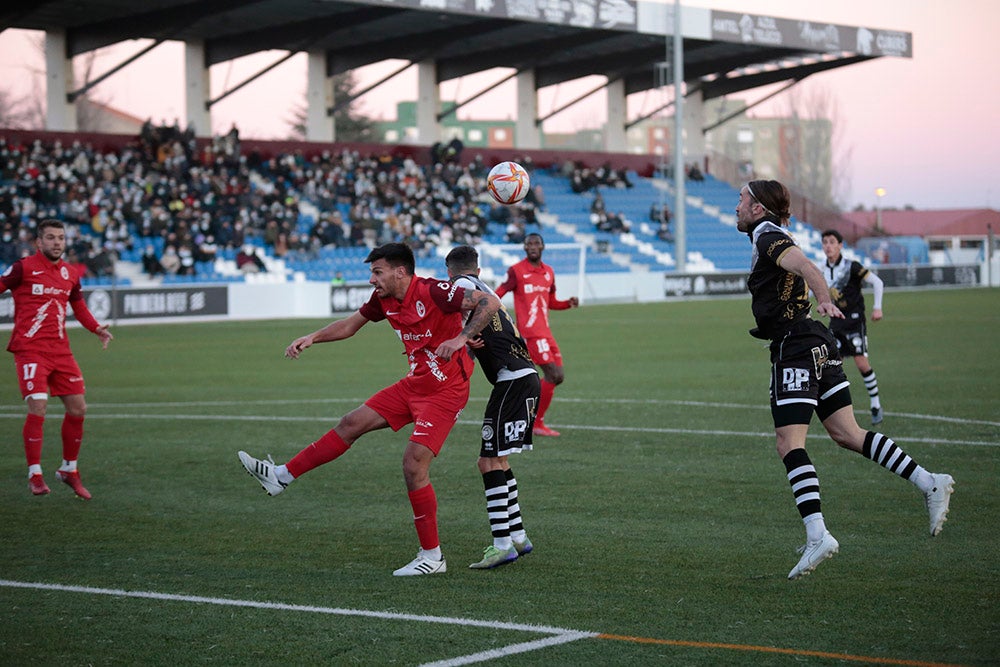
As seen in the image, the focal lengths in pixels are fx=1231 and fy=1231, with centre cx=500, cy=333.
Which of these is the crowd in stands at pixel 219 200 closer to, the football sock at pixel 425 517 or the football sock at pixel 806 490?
the football sock at pixel 425 517

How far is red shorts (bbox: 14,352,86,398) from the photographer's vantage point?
34.5ft

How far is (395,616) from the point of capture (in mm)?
6410

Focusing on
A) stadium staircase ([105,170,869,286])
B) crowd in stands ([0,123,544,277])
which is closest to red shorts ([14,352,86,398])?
crowd in stands ([0,123,544,277])

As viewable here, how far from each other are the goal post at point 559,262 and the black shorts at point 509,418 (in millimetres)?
35164

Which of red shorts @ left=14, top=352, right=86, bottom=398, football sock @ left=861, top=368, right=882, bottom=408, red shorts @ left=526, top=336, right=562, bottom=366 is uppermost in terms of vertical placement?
red shorts @ left=14, top=352, right=86, bottom=398

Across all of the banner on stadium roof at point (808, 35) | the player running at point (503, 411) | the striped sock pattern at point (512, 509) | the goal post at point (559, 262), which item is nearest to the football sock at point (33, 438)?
the player running at point (503, 411)

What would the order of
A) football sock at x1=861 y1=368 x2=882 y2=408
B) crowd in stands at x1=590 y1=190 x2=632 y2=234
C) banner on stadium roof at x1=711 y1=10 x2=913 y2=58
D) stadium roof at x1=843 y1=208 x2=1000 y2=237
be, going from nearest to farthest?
1. football sock at x1=861 y1=368 x2=882 y2=408
2. banner on stadium roof at x1=711 y1=10 x2=913 y2=58
3. crowd in stands at x1=590 y1=190 x2=632 y2=234
4. stadium roof at x1=843 y1=208 x2=1000 y2=237

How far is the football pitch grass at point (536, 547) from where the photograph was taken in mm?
5906

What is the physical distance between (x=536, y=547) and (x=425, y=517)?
1.03 m

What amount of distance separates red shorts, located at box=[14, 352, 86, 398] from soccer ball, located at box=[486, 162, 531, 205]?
12.6 ft

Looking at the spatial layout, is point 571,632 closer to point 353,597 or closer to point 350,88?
point 353,597

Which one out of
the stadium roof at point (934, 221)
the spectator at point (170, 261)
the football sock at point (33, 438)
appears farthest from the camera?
the stadium roof at point (934, 221)

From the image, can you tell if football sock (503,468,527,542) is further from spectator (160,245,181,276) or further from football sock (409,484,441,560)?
spectator (160,245,181,276)

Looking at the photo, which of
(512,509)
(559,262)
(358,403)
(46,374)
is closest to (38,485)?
(46,374)
